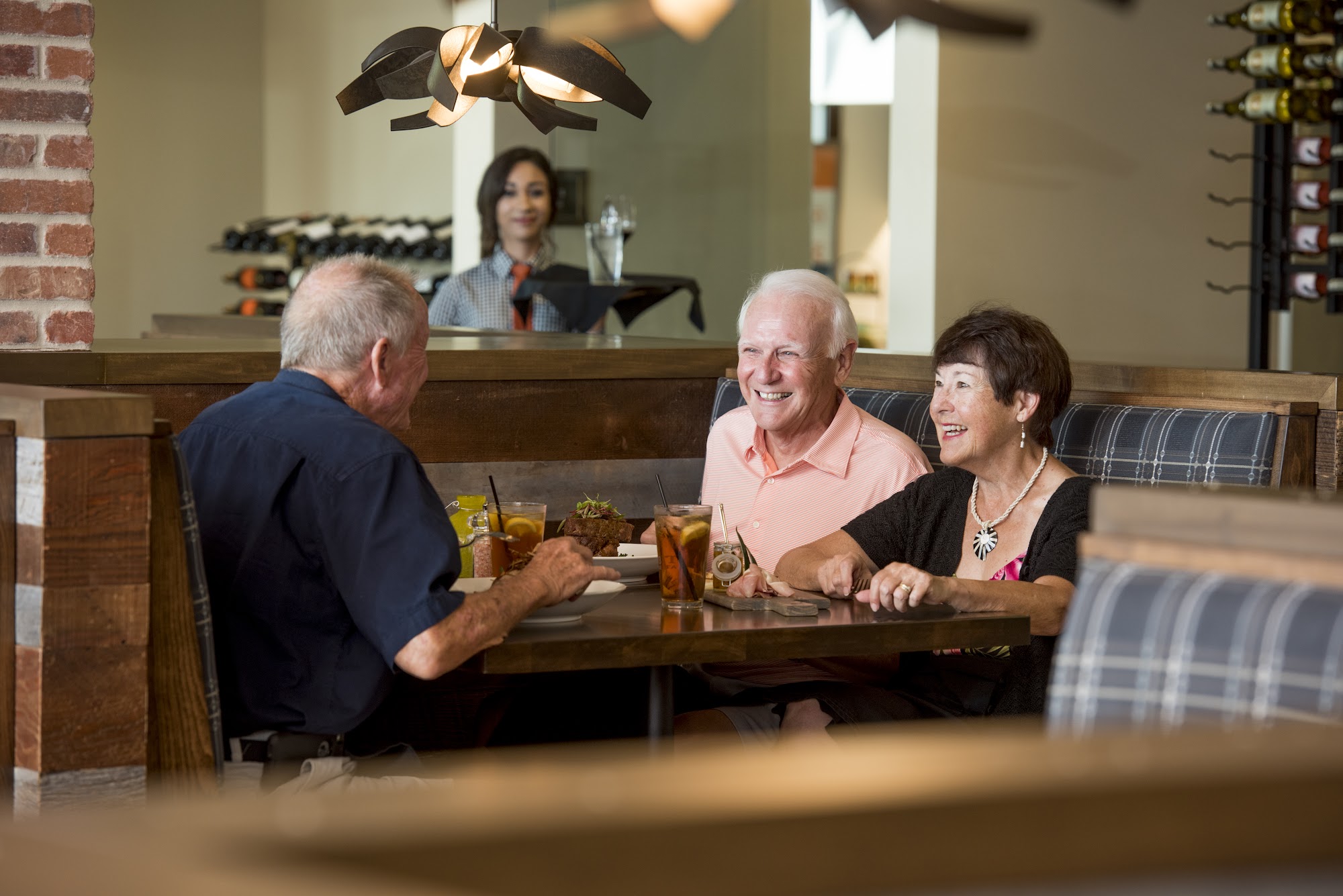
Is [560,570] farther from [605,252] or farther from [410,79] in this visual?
[605,252]

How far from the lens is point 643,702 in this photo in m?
2.62

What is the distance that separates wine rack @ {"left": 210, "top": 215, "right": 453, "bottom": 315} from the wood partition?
16.2ft

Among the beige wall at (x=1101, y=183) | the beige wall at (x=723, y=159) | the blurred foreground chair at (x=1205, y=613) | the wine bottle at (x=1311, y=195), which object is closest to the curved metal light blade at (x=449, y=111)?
the blurred foreground chair at (x=1205, y=613)

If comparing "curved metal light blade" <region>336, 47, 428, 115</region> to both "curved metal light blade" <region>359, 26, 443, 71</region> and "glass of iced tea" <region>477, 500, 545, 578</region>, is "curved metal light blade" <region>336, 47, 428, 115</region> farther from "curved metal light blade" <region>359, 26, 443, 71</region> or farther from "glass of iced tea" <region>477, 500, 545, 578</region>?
"glass of iced tea" <region>477, 500, 545, 578</region>

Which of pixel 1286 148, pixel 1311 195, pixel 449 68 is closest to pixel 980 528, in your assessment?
pixel 449 68

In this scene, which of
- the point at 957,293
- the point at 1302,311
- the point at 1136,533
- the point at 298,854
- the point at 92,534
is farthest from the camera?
the point at 1302,311

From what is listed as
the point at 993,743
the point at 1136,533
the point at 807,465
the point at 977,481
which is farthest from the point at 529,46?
the point at 993,743

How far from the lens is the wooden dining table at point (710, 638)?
1.99 m

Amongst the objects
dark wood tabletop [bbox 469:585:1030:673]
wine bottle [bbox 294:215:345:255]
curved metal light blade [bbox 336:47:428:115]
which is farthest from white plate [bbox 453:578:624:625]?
wine bottle [bbox 294:215:345:255]

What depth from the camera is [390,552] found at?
1943 millimetres

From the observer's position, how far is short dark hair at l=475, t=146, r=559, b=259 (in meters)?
5.26

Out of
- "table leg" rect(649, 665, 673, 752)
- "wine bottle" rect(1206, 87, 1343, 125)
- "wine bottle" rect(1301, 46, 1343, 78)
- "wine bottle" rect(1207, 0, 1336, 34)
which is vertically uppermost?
"wine bottle" rect(1207, 0, 1336, 34)

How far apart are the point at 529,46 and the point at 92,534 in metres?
1.50

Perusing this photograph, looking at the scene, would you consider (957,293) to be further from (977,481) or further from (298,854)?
(298,854)
